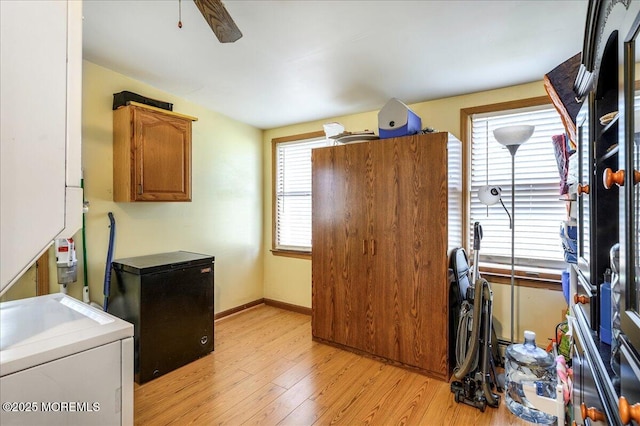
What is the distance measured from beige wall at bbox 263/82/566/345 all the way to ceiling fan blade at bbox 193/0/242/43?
2.25 metres

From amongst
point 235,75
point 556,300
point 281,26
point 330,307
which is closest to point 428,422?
point 330,307

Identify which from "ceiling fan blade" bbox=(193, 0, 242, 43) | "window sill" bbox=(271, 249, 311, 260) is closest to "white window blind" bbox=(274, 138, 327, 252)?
"window sill" bbox=(271, 249, 311, 260)

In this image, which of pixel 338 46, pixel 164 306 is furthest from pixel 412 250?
pixel 164 306

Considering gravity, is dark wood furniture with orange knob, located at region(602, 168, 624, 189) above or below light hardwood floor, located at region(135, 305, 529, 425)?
above

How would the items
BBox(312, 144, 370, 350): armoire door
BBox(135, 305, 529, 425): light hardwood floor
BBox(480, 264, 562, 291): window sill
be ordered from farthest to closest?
BBox(312, 144, 370, 350): armoire door → BBox(480, 264, 562, 291): window sill → BBox(135, 305, 529, 425): light hardwood floor

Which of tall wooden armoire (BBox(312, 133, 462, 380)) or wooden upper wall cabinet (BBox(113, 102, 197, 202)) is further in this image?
wooden upper wall cabinet (BBox(113, 102, 197, 202))

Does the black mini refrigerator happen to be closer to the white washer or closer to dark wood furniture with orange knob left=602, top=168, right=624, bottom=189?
the white washer

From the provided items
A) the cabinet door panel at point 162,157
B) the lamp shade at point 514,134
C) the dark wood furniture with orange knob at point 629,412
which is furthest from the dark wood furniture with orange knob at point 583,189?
the cabinet door panel at point 162,157

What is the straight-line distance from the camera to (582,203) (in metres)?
1.35

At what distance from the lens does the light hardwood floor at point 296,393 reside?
6.48 feet

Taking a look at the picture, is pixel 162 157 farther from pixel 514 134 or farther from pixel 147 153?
pixel 514 134

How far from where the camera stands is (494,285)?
2785mm

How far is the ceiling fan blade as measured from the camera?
1254 millimetres

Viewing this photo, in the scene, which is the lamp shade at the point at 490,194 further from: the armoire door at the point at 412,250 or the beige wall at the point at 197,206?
the beige wall at the point at 197,206
